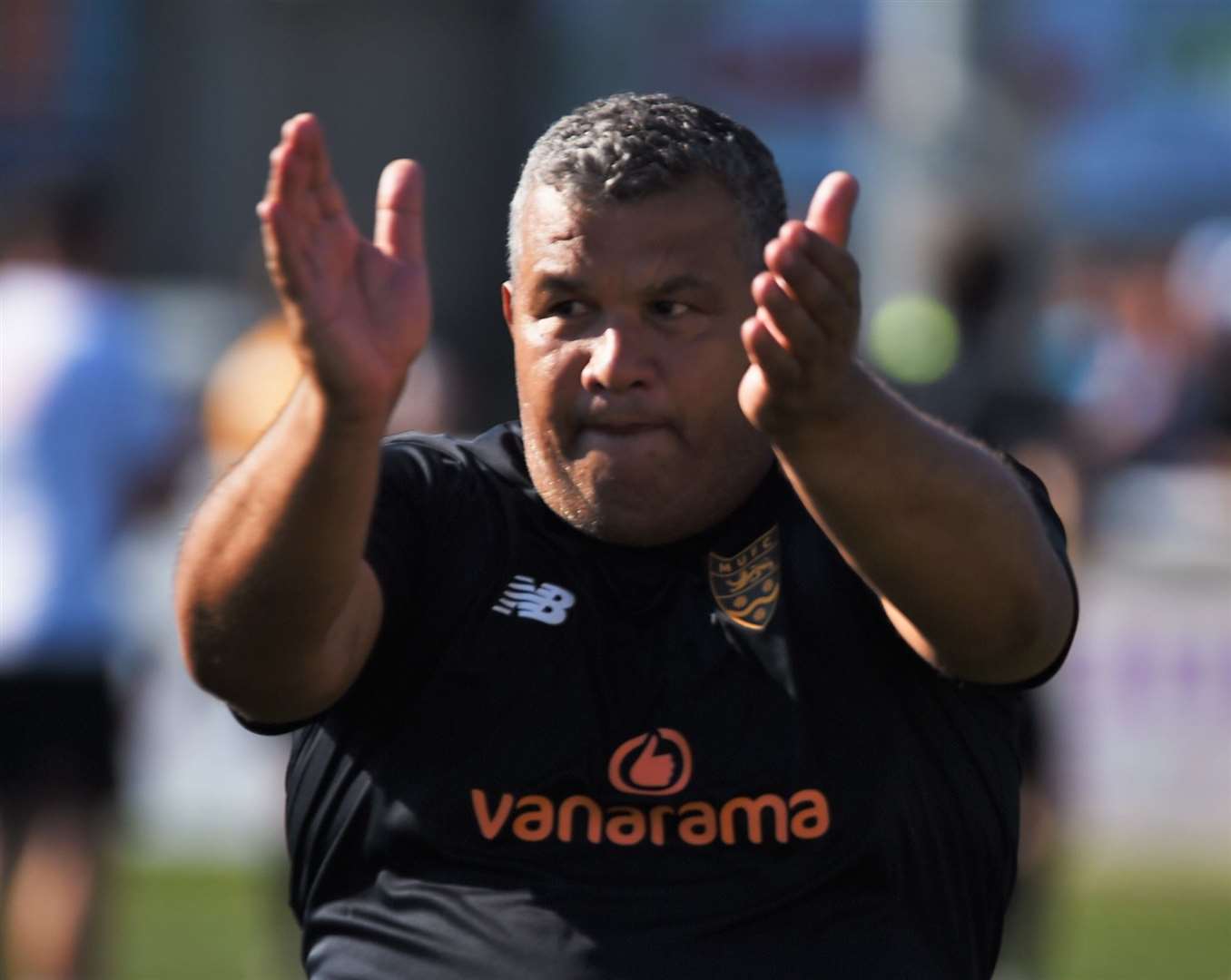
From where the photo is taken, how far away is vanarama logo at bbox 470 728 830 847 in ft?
9.95

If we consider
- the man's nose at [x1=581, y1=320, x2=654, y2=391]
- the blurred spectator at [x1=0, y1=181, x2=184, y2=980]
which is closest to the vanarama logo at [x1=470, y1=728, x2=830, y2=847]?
the man's nose at [x1=581, y1=320, x2=654, y2=391]

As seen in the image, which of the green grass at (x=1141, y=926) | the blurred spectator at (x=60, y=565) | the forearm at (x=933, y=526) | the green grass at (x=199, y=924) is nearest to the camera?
the forearm at (x=933, y=526)

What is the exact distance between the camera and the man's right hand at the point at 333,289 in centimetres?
276

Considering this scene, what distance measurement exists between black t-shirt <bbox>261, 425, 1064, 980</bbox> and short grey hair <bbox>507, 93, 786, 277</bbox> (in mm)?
400

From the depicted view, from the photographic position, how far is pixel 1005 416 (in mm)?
7270

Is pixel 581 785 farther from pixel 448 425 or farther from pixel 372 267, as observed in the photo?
pixel 448 425

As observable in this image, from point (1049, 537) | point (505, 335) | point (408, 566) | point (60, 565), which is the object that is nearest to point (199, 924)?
point (60, 565)

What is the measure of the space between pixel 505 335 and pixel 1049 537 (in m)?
18.8

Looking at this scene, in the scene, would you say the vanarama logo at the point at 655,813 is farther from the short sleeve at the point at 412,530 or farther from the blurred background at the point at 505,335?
the blurred background at the point at 505,335

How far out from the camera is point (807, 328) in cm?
275

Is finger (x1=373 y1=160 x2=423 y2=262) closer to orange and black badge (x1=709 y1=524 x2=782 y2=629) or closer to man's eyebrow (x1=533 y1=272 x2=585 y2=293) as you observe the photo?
man's eyebrow (x1=533 y1=272 x2=585 y2=293)

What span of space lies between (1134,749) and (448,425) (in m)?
3.12

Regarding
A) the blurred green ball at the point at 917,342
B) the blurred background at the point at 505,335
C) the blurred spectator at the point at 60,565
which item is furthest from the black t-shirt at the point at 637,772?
the blurred green ball at the point at 917,342

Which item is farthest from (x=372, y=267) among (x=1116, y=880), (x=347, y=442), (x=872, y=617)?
(x=1116, y=880)
